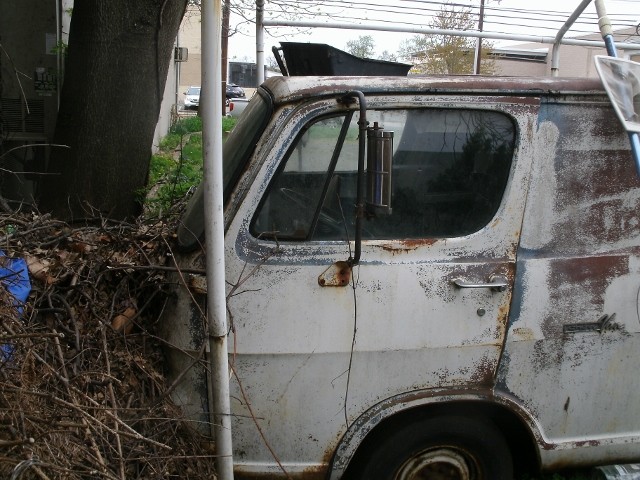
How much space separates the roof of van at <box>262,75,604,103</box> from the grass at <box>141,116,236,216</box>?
1765 mm

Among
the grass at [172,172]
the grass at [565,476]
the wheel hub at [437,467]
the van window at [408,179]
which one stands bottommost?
the grass at [565,476]

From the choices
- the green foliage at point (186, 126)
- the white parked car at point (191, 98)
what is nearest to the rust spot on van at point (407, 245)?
the green foliage at point (186, 126)

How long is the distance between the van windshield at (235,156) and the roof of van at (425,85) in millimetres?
125

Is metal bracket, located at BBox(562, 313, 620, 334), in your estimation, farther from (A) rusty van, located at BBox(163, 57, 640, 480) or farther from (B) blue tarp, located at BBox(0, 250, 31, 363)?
(B) blue tarp, located at BBox(0, 250, 31, 363)

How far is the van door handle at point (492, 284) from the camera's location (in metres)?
3.09

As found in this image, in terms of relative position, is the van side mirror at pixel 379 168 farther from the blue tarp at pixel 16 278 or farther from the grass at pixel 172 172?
the grass at pixel 172 172

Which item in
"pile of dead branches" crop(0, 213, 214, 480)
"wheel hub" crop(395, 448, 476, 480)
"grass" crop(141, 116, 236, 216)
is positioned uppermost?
"grass" crop(141, 116, 236, 216)

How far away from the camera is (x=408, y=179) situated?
320cm

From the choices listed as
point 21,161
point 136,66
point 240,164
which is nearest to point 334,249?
point 240,164

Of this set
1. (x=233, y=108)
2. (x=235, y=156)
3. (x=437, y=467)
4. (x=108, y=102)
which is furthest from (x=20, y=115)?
(x=233, y=108)

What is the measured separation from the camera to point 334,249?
3.08 m

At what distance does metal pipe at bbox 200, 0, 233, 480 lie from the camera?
8.69ft

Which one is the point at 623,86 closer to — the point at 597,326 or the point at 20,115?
the point at 597,326

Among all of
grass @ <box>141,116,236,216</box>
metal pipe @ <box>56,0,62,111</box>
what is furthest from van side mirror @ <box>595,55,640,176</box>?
metal pipe @ <box>56,0,62,111</box>
